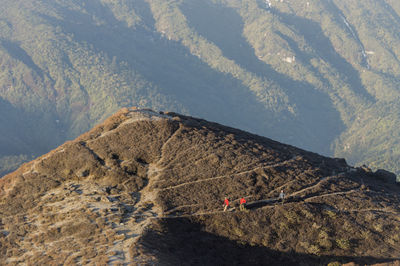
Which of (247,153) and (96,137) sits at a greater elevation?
(96,137)

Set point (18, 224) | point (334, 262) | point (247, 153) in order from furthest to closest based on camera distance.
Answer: point (247, 153)
point (18, 224)
point (334, 262)

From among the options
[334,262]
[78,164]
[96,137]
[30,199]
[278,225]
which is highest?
[96,137]

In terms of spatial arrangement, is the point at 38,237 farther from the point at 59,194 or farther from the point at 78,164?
the point at 78,164

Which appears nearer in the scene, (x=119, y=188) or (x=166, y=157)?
(x=119, y=188)

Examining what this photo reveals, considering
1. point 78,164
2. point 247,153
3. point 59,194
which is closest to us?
point 59,194

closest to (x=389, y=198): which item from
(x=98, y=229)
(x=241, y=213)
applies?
(x=241, y=213)

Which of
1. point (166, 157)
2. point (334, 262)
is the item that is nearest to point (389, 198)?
point (334, 262)

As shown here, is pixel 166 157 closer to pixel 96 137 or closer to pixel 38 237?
pixel 96 137
